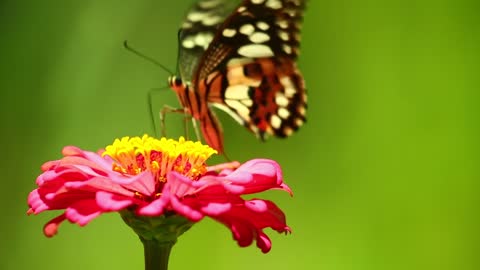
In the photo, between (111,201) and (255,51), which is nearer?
(111,201)

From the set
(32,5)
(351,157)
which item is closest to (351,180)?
(351,157)

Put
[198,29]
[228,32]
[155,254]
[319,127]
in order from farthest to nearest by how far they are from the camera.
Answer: [319,127]
[198,29]
[228,32]
[155,254]

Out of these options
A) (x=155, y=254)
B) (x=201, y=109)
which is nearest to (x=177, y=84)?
(x=201, y=109)

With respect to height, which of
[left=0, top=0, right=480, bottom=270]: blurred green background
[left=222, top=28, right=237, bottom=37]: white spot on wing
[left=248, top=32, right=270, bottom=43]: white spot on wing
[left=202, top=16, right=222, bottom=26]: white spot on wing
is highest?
[left=202, top=16, right=222, bottom=26]: white spot on wing

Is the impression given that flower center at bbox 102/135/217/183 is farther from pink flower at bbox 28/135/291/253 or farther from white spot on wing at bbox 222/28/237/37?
white spot on wing at bbox 222/28/237/37

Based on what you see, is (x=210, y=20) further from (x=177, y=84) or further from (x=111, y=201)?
(x=111, y=201)

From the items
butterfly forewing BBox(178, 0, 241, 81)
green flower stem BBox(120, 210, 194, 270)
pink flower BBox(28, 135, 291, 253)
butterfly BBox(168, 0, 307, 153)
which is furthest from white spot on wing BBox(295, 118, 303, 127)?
green flower stem BBox(120, 210, 194, 270)

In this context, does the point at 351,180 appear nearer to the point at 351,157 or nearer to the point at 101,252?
the point at 351,157
